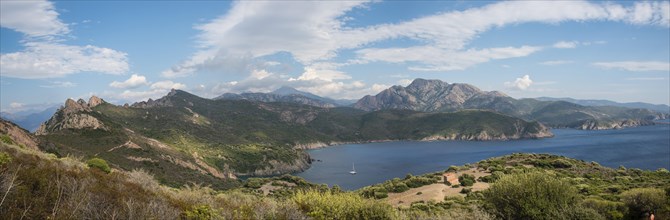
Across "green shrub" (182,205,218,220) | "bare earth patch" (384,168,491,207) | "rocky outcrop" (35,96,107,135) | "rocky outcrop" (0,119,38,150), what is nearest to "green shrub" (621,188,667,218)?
"bare earth patch" (384,168,491,207)

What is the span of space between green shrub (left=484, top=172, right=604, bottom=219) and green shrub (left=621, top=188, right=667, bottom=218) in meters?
5.67

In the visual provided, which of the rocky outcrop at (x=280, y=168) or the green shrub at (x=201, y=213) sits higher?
the green shrub at (x=201, y=213)

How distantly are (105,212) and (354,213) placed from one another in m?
11.2

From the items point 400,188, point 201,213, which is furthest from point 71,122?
point 201,213

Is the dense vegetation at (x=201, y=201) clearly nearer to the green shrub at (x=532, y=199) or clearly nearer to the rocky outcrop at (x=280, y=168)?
the green shrub at (x=532, y=199)

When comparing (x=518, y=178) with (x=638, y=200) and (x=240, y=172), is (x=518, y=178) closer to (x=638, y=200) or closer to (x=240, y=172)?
(x=638, y=200)

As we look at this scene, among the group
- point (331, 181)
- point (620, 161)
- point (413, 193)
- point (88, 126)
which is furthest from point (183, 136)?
point (620, 161)

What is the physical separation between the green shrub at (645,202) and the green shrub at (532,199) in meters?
5.67

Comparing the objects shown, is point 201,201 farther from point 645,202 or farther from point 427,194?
point 427,194

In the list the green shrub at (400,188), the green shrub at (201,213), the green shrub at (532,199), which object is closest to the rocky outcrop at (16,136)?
the green shrub at (400,188)

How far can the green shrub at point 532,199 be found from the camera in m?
26.1

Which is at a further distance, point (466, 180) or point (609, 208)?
point (466, 180)

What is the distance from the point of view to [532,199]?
26.8m

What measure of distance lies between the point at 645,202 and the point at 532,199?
36.4ft
